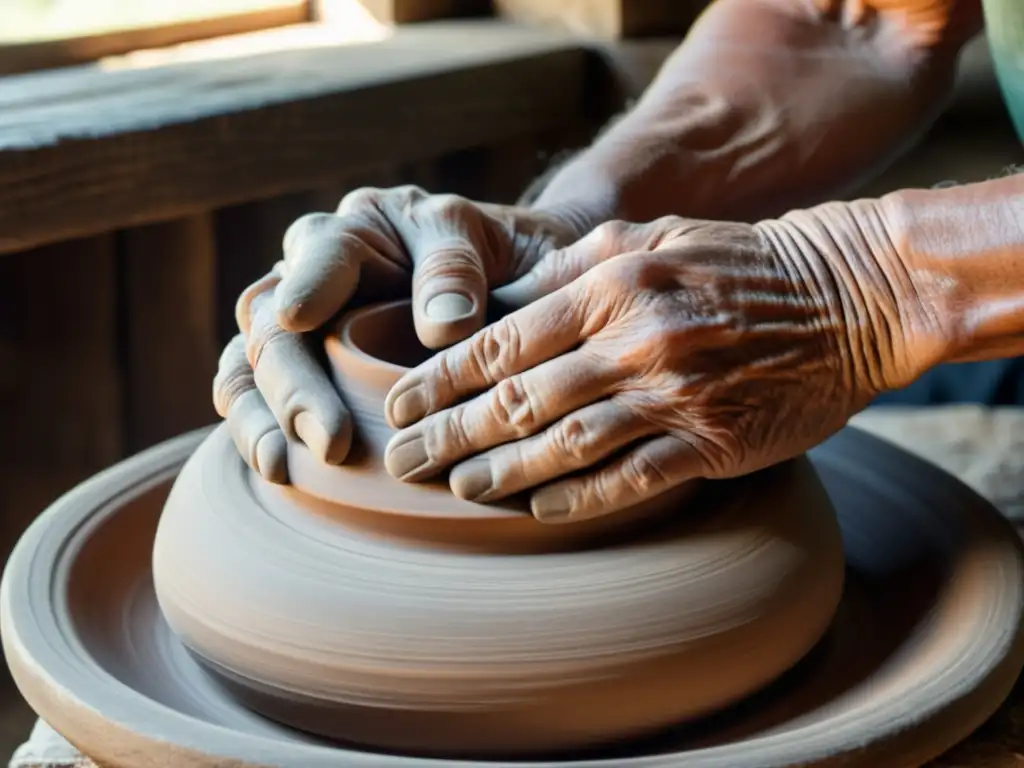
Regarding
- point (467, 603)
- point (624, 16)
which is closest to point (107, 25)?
point (624, 16)

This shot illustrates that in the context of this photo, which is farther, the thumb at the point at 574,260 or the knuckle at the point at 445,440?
the thumb at the point at 574,260

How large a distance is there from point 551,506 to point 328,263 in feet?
1.04

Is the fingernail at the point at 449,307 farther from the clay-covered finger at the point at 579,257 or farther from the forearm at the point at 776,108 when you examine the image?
the forearm at the point at 776,108

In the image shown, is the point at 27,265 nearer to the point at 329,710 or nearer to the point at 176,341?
the point at 176,341

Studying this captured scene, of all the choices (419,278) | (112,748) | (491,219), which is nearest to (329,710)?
(112,748)

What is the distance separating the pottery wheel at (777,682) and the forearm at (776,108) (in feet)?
1.40

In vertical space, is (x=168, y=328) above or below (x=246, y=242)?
below

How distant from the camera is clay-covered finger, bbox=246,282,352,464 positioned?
1.02 m

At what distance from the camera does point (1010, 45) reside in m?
1.46

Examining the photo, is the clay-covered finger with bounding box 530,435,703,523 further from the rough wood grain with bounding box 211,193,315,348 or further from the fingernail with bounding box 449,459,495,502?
the rough wood grain with bounding box 211,193,315,348

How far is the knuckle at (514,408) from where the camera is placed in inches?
39.8

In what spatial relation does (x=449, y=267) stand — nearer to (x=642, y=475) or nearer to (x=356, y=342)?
(x=356, y=342)

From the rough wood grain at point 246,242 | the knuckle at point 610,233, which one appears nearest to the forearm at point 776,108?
the knuckle at point 610,233

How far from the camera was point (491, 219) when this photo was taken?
1.28 meters
